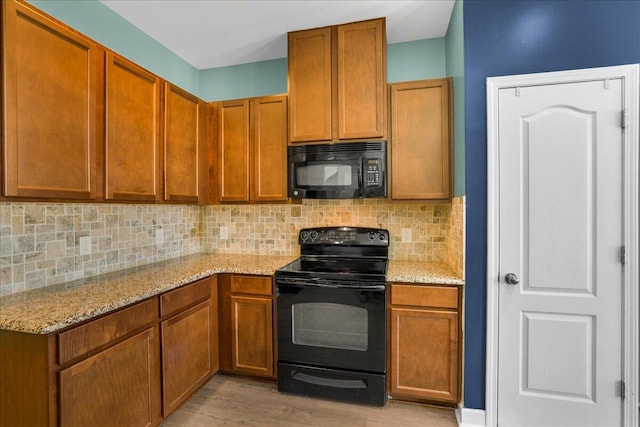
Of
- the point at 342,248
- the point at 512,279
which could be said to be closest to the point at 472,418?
the point at 512,279

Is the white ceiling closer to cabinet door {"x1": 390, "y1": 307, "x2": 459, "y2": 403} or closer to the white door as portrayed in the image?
the white door

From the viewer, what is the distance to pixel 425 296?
203 centimetres

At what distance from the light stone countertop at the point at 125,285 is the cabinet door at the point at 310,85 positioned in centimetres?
112

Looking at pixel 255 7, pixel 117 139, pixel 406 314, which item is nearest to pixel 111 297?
pixel 117 139

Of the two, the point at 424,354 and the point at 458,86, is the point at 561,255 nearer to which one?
the point at 424,354

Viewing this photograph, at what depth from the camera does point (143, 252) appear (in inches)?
96.3

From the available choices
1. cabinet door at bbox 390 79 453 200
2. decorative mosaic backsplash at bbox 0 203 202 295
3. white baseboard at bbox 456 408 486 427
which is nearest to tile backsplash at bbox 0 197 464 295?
decorative mosaic backsplash at bbox 0 203 202 295

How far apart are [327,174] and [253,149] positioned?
0.72m

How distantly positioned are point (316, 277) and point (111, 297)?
1.20 metres

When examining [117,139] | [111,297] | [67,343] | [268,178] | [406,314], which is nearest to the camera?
[67,343]

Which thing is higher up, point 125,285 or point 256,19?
point 256,19

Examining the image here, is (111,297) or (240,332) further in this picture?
(240,332)

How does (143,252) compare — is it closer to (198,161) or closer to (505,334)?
(198,161)

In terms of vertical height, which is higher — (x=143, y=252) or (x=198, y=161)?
(x=198, y=161)
